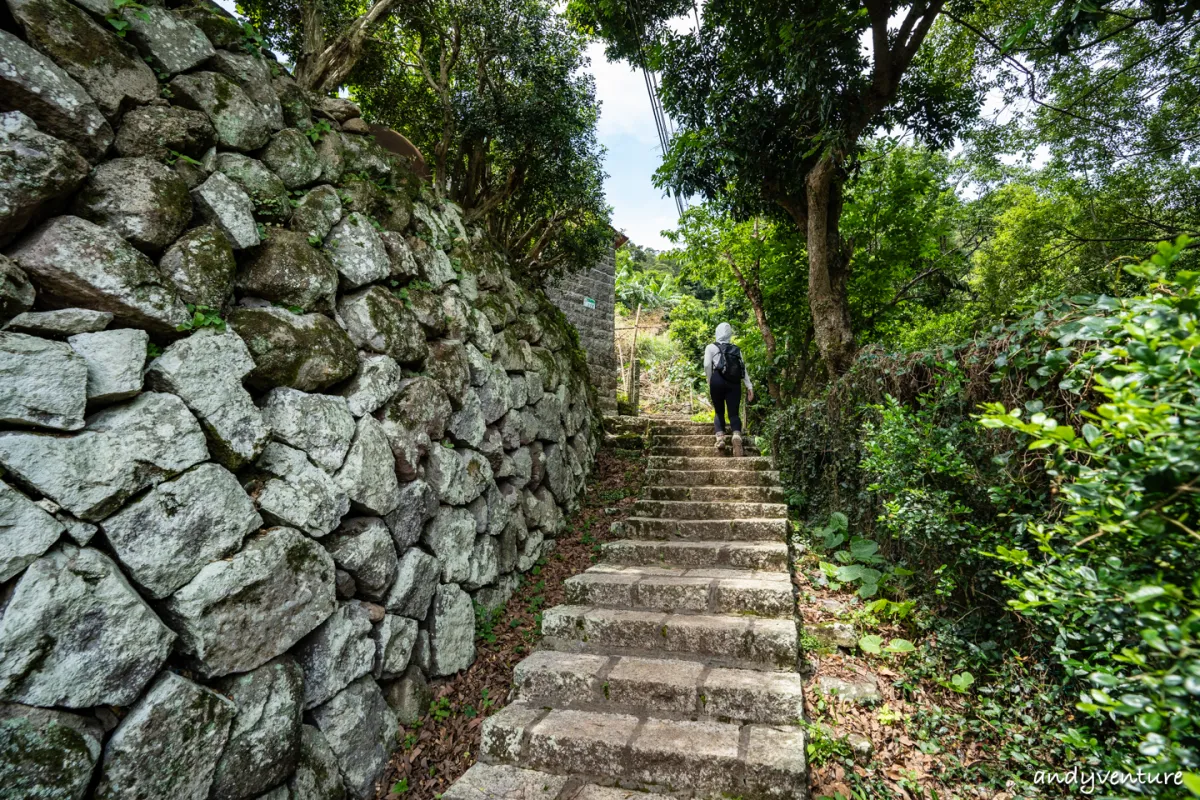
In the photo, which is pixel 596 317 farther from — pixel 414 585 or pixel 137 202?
pixel 137 202

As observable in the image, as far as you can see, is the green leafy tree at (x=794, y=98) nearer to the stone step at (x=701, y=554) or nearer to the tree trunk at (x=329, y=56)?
the stone step at (x=701, y=554)

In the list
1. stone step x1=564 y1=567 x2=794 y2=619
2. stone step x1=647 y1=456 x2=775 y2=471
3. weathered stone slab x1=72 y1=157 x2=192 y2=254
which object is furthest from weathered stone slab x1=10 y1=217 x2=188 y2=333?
stone step x1=647 y1=456 x2=775 y2=471

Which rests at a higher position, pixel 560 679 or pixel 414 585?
pixel 414 585

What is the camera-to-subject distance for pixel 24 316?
1.91m

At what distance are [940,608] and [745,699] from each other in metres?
1.33

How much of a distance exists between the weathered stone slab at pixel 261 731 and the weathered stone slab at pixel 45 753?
0.44 m

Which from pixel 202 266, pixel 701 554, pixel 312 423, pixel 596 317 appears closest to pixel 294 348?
pixel 312 423

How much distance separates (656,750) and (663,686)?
0.40m

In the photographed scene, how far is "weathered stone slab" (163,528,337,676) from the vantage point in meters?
2.05

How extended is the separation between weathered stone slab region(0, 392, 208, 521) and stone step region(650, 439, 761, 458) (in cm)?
515

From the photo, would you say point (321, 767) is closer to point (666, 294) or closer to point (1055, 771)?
point (1055, 771)

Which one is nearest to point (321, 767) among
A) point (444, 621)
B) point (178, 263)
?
point (444, 621)

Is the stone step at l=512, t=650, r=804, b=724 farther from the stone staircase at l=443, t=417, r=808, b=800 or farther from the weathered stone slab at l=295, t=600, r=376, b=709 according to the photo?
the weathered stone slab at l=295, t=600, r=376, b=709

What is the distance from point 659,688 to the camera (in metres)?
2.85
